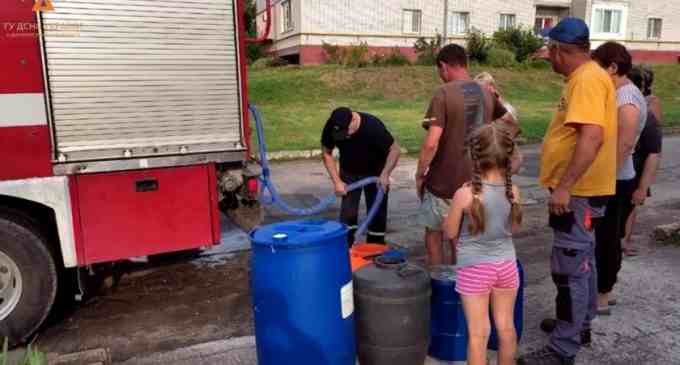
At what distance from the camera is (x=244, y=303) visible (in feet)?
15.2

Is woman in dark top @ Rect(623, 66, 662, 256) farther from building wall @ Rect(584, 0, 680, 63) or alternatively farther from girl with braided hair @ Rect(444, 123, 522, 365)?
building wall @ Rect(584, 0, 680, 63)

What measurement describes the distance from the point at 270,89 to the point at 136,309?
16.6 metres

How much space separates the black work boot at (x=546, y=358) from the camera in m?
3.34

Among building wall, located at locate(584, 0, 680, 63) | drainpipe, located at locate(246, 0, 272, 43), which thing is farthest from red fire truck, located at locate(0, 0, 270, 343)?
building wall, located at locate(584, 0, 680, 63)

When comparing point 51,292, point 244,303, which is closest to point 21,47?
point 51,292

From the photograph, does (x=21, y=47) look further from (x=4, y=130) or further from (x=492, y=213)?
(x=492, y=213)

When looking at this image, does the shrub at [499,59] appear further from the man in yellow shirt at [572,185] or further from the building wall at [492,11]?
the man in yellow shirt at [572,185]

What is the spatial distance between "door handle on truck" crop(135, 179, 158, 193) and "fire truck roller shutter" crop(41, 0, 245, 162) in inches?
8.0

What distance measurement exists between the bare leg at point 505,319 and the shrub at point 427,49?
24.1 m

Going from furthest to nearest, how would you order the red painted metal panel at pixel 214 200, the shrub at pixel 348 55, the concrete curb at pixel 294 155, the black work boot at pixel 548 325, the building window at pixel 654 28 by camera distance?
the building window at pixel 654 28 → the shrub at pixel 348 55 → the concrete curb at pixel 294 155 → the red painted metal panel at pixel 214 200 → the black work boot at pixel 548 325

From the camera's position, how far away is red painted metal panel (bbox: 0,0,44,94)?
11.6 feet

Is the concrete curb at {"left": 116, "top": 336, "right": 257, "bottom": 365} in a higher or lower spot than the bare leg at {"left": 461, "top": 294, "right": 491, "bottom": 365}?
lower

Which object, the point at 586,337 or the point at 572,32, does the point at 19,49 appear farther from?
the point at 586,337

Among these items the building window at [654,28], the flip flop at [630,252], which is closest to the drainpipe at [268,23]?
the flip flop at [630,252]
